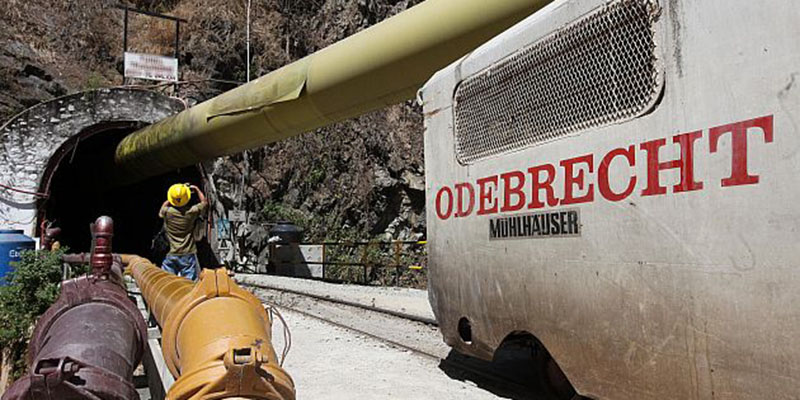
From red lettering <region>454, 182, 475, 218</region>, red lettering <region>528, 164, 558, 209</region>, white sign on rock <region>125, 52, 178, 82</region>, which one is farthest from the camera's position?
white sign on rock <region>125, 52, 178, 82</region>

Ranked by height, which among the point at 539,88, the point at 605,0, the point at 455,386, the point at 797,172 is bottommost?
the point at 455,386

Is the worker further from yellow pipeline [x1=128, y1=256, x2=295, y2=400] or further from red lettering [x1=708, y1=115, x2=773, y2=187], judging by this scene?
red lettering [x1=708, y1=115, x2=773, y2=187]

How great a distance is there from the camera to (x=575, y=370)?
3.71m

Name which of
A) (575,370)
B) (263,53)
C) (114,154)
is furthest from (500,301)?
(263,53)

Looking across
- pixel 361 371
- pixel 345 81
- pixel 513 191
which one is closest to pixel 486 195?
pixel 513 191

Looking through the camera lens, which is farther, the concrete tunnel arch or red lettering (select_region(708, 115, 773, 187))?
the concrete tunnel arch

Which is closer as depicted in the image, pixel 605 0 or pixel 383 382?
pixel 605 0

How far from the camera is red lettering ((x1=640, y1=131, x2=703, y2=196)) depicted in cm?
293

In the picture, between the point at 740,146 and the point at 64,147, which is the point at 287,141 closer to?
the point at 64,147

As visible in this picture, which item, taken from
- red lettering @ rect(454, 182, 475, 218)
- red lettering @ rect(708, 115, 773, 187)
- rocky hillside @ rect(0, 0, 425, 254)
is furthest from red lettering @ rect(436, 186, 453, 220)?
rocky hillside @ rect(0, 0, 425, 254)

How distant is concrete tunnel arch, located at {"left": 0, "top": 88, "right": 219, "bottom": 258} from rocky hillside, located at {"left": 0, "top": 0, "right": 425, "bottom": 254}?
19.2ft

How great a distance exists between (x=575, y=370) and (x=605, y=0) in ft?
7.11

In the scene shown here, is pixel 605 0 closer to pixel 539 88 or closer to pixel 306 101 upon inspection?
pixel 539 88

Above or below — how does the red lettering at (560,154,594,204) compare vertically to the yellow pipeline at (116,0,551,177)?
below
